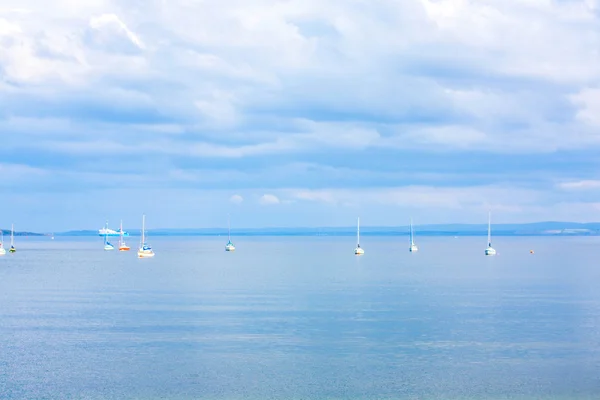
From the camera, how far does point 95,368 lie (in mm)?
51781

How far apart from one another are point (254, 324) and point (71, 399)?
27.2 metres

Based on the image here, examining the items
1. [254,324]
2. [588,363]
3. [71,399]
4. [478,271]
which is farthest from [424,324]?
[478,271]

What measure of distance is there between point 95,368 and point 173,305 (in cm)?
3560

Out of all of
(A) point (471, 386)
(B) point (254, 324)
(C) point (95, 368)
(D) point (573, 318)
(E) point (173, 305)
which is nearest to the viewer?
(A) point (471, 386)

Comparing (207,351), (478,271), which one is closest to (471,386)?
(207,351)

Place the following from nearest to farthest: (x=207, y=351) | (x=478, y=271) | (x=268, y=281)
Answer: (x=207, y=351) → (x=268, y=281) → (x=478, y=271)

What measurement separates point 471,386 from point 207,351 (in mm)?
18909

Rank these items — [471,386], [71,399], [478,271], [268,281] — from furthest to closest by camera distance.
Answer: [478,271], [268,281], [471,386], [71,399]

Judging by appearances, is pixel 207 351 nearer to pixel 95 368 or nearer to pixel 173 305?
pixel 95 368

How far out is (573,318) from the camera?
75.9m

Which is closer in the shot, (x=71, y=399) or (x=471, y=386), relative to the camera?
(x=71, y=399)

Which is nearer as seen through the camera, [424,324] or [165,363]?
[165,363]

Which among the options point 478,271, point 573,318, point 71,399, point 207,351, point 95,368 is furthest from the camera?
point 478,271

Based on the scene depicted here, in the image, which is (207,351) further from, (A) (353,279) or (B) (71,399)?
(A) (353,279)
